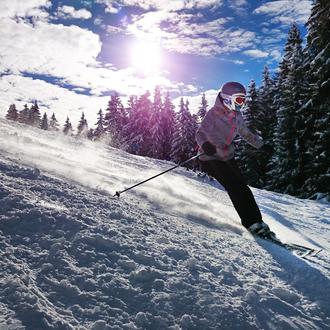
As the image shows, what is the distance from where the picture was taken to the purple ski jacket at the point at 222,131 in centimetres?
596

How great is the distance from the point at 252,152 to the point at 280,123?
23.5 feet

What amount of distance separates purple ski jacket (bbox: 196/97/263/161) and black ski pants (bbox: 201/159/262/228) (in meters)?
0.14

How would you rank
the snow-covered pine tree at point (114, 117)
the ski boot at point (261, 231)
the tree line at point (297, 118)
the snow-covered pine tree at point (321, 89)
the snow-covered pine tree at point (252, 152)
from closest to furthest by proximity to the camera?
1. the ski boot at point (261, 231)
2. the snow-covered pine tree at point (321, 89)
3. the tree line at point (297, 118)
4. the snow-covered pine tree at point (252, 152)
5. the snow-covered pine tree at point (114, 117)

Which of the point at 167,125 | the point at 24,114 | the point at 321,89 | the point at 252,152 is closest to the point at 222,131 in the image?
the point at 321,89

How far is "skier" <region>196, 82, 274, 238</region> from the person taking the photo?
5.73 meters

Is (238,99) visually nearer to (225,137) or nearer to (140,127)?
(225,137)

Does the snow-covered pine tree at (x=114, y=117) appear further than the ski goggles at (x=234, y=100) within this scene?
Yes

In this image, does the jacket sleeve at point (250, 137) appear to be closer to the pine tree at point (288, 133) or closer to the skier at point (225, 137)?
the skier at point (225, 137)

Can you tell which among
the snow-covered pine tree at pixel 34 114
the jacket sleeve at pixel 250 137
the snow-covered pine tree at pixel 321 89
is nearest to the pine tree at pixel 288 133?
the snow-covered pine tree at pixel 321 89

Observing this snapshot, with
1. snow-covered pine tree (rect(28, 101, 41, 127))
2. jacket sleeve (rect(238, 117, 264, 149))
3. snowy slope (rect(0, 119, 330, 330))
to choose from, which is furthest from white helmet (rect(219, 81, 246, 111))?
snow-covered pine tree (rect(28, 101, 41, 127))

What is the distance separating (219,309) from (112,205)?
2.09 metres

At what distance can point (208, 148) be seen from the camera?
18.7 feet

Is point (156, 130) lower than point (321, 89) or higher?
lower

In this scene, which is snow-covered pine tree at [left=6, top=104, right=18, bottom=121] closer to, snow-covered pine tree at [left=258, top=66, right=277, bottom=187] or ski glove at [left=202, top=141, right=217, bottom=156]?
snow-covered pine tree at [left=258, top=66, right=277, bottom=187]
